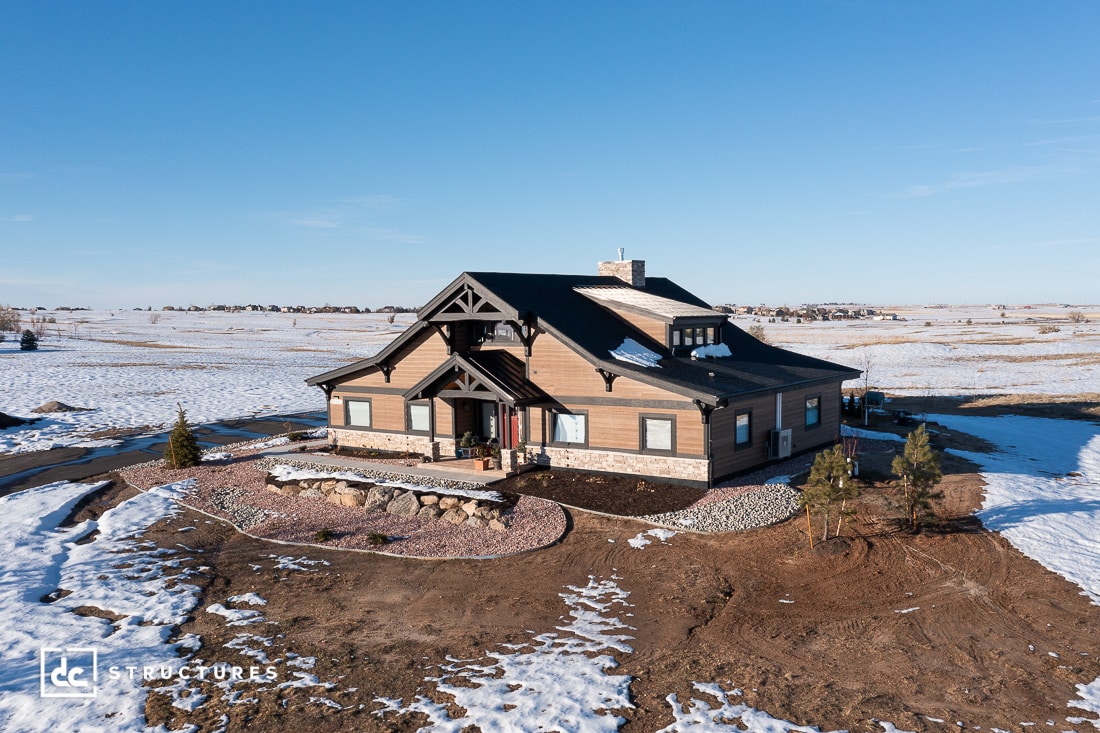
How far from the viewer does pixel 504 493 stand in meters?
21.8

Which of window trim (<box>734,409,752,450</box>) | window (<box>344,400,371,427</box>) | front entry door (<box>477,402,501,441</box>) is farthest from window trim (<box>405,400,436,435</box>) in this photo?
window trim (<box>734,409,752,450</box>)

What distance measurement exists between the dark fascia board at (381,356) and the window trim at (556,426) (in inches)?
232

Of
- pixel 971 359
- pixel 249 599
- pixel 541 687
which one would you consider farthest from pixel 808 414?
pixel 971 359

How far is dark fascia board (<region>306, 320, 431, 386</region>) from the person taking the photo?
88.5 feet

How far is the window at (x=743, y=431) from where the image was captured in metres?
23.5

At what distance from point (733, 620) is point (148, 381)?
51.4 metres

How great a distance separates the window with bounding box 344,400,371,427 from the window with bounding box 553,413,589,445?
841 cm

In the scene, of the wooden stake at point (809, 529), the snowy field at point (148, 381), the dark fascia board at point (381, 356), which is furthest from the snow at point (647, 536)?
the snowy field at point (148, 381)

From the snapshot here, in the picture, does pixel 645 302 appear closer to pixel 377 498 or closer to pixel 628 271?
pixel 628 271

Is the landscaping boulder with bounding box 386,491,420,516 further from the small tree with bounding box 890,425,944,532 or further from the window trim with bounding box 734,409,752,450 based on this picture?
the small tree with bounding box 890,425,944,532

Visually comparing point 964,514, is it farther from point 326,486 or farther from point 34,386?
point 34,386

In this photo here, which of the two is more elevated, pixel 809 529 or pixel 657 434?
pixel 657 434

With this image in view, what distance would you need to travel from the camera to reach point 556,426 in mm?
24703

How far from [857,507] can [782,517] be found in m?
2.41
